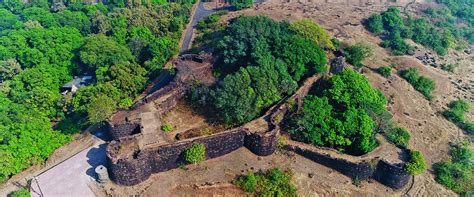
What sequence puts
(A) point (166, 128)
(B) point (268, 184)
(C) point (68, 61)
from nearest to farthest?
(B) point (268, 184)
(A) point (166, 128)
(C) point (68, 61)

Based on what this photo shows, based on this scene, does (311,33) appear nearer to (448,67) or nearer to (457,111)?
(457,111)

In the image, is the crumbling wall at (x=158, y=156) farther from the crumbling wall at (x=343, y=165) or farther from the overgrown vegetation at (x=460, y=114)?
the overgrown vegetation at (x=460, y=114)

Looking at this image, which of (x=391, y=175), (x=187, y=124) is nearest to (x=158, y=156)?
(x=187, y=124)

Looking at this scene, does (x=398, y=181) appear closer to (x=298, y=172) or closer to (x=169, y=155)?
(x=298, y=172)

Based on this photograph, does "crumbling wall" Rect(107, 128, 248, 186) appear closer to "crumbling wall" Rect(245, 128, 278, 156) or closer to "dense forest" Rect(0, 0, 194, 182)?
"crumbling wall" Rect(245, 128, 278, 156)

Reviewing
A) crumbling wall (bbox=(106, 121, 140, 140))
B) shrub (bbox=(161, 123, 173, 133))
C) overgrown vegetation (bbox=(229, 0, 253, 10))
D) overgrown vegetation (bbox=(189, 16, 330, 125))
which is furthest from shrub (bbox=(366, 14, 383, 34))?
crumbling wall (bbox=(106, 121, 140, 140))

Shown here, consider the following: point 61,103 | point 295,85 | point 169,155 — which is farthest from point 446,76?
point 61,103

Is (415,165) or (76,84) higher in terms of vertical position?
(415,165)
